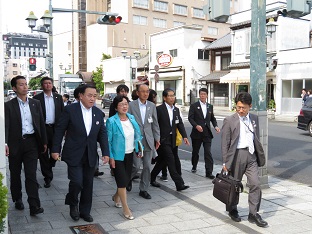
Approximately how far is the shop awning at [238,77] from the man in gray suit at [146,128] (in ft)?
77.3

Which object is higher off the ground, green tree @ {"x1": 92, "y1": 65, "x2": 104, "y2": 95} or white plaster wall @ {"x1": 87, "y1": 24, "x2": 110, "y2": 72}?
white plaster wall @ {"x1": 87, "y1": 24, "x2": 110, "y2": 72}

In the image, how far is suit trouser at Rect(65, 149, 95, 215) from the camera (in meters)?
4.91

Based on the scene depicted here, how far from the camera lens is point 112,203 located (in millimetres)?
5875

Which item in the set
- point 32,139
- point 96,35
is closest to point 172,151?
point 32,139

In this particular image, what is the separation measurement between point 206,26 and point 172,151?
64729 millimetres

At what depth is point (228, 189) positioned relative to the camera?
487 centimetres

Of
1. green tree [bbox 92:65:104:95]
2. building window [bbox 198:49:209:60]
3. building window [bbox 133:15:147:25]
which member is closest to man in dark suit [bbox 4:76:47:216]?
building window [bbox 198:49:209:60]

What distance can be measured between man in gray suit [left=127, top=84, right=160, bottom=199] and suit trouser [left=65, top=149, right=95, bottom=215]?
3.69ft

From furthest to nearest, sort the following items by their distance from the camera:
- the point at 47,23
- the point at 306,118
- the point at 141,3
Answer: the point at 141,3 < the point at 47,23 < the point at 306,118

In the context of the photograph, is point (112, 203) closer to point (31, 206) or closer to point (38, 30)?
point (31, 206)

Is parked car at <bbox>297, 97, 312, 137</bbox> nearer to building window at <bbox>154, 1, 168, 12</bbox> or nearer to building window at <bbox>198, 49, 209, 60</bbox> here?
building window at <bbox>198, 49, 209, 60</bbox>

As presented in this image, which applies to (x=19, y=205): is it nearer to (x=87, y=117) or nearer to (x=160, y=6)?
(x=87, y=117)

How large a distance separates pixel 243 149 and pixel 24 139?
298 cm

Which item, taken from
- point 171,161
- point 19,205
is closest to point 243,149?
point 171,161
